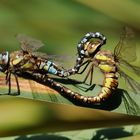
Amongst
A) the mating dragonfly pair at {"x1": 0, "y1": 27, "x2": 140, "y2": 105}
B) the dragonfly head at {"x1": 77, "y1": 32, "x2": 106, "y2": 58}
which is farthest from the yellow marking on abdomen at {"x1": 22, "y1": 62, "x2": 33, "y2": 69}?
the dragonfly head at {"x1": 77, "y1": 32, "x2": 106, "y2": 58}

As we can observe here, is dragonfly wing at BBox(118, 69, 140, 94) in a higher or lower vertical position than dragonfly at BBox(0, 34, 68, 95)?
lower

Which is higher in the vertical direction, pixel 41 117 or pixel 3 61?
pixel 3 61

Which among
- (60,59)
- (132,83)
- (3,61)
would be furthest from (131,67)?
(3,61)

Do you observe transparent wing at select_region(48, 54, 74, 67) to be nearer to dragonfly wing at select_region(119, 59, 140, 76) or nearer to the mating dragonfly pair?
the mating dragonfly pair

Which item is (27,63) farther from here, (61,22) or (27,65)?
(61,22)

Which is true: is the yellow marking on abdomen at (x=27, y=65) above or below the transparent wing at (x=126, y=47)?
below

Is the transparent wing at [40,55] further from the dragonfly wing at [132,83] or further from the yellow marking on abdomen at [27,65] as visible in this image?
the dragonfly wing at [132,83]

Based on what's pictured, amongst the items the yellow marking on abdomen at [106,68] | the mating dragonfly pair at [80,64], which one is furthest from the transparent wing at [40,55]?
the yellow marking on abdomen at [106,68]

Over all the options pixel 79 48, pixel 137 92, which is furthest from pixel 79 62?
pixel 137 92
